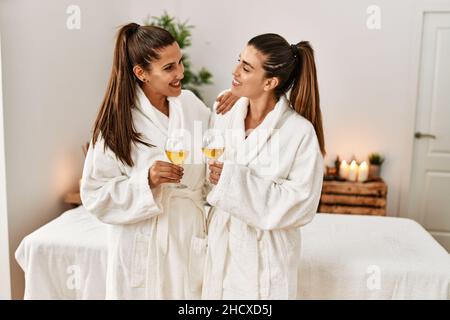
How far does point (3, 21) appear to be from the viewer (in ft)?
6.58

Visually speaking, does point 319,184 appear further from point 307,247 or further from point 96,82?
point 96,82

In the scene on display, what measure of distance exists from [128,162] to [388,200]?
249 centimetres

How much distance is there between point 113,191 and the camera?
142 centimetres

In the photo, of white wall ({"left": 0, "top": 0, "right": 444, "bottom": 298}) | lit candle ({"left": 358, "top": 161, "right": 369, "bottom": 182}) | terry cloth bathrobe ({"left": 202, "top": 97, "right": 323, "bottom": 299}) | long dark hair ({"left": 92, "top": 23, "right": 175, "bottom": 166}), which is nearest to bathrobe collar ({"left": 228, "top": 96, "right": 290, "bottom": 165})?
terry cloth bathrobe ({"left": 202, "top": 97, "right": 323, "bottom": 299})

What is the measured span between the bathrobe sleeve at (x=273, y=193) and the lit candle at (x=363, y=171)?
1.86 meters

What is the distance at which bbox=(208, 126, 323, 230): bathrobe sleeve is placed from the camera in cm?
137

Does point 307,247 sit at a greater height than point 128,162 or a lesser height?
lesser

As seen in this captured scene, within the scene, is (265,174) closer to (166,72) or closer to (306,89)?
(306,89)

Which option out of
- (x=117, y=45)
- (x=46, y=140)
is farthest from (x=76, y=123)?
(x=117, y=45)

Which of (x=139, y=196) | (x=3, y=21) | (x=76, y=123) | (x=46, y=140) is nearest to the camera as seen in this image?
(x=139, y=196)

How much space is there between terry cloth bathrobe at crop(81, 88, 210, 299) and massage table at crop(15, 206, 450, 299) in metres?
0.52

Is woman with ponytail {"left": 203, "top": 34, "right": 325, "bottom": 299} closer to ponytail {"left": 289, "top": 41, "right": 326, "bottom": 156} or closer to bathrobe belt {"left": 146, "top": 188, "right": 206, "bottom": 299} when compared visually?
ponytail {"left": 289, "top": 41, "right": 326, "bottom": 156}

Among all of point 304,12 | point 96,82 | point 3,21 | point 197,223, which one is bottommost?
point 197,223

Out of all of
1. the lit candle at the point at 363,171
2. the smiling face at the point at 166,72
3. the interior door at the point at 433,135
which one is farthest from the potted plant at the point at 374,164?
the smiling face at the point at 166,72
